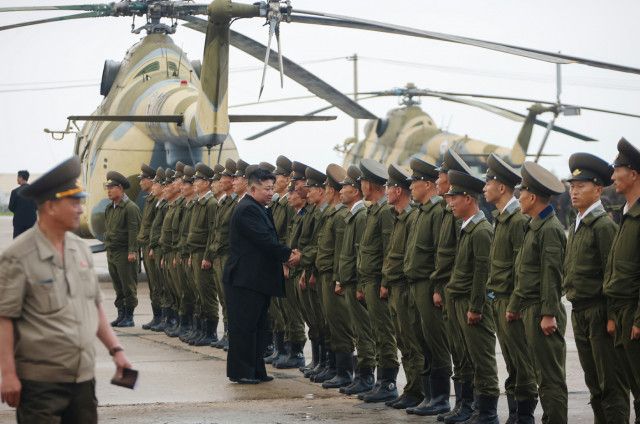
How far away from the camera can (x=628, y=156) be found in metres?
7.18

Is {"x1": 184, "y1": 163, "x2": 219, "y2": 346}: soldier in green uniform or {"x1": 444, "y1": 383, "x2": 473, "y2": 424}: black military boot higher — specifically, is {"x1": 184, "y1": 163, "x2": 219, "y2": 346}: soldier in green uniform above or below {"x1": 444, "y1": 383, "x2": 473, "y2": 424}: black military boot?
above

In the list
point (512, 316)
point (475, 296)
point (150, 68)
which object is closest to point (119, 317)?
point (150, 68)

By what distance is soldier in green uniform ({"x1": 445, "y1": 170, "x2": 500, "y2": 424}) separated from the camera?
8.23 meters

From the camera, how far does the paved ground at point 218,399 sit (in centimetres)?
869

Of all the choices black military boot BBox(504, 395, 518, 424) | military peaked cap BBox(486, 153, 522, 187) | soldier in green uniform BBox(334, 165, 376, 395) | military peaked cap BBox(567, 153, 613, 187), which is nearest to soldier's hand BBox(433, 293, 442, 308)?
black military boot BBox(504, 395, 518, 424)

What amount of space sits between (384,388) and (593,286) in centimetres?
271

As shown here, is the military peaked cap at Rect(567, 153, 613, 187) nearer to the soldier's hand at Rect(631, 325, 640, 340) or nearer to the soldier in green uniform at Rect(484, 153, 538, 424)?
the soldier in green uniform at Rect(484, 153, 538, 424)

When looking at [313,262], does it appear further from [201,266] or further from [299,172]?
[201,266]

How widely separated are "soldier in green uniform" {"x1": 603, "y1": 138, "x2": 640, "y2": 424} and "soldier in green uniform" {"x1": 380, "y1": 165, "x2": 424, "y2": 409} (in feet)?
7.26

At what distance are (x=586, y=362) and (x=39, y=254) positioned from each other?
3.52m

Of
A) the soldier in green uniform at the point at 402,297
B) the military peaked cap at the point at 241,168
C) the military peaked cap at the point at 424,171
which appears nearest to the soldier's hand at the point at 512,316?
the soldier in green uniform at the point at 402,297

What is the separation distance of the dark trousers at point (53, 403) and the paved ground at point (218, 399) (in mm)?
3025

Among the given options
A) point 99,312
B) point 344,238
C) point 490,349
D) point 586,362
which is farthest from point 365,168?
point 99,312

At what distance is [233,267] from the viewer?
35.2 feet
